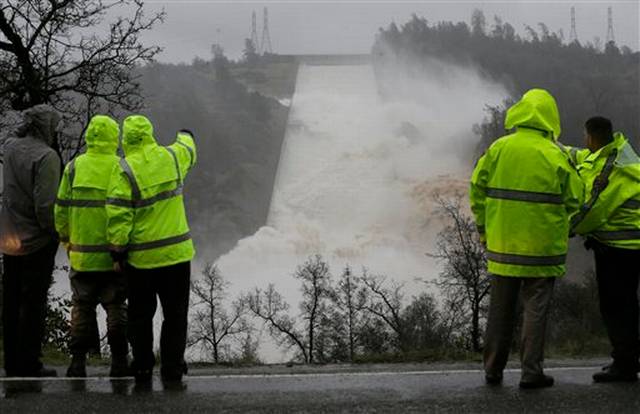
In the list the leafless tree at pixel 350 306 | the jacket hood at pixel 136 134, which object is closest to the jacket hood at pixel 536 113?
the jacket hood at pixel 136 134

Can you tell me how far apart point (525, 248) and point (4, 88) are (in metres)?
9.84

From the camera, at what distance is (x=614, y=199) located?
5.07m

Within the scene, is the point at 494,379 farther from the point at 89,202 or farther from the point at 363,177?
the point at 363,177

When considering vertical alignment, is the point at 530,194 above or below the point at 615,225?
above

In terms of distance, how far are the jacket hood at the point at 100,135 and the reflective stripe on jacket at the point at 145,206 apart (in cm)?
35

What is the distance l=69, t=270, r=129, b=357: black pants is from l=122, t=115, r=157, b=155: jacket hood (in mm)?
977

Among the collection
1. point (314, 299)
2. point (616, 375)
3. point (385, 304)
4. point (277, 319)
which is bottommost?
point (277, 319)

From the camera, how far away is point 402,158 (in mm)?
71312

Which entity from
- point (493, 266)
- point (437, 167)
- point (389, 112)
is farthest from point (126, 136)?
point (389, 112)

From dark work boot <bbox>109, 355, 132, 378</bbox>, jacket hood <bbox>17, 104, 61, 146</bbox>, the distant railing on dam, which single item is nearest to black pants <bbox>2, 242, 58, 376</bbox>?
dark work boot <bbox>109, 355, 132, 378</bbox>

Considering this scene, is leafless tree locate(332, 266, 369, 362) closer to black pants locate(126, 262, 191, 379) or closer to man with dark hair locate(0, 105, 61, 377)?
man with dark hair locate(0, 105, 61, 377)

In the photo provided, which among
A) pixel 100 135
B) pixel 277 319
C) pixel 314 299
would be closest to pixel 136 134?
pixel 100 135

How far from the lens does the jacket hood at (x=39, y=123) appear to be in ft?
18.9

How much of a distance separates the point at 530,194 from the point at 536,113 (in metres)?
0.53
